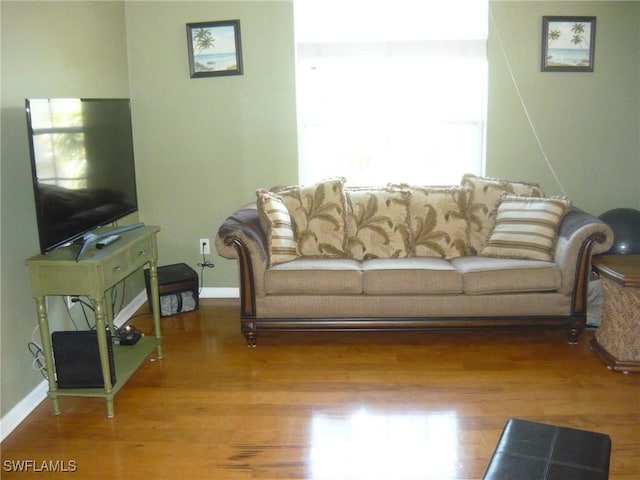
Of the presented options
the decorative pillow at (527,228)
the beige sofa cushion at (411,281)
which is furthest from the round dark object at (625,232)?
the beige sofa cushion at (411,281)

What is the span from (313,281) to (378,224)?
0.68m

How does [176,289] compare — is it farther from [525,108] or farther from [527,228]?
[525,108]

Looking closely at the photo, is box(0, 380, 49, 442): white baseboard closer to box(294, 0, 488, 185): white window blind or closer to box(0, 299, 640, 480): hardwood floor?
box(0, 299, 640, 480): hardwood floor

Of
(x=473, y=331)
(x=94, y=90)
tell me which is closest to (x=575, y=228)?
(x=473, y=331)

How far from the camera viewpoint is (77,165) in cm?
277

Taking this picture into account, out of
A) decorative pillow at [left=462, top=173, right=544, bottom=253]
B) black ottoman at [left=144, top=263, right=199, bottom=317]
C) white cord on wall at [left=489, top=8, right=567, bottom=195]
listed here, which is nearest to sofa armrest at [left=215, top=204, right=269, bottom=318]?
black ottoman at [left=144, top=263, right=199, bottom=317]

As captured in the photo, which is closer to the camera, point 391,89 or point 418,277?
point 418,277

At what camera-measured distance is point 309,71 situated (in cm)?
416

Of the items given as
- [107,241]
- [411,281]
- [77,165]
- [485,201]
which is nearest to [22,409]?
[107,241]

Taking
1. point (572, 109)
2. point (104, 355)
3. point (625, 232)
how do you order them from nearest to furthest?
point (104, 355)
point (625, 232)
point (572, 109)

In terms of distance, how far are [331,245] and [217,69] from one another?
1.52 m

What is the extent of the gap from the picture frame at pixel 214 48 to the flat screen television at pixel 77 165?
2.83 feet

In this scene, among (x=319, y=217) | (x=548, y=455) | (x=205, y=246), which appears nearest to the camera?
(x=548, y=455)

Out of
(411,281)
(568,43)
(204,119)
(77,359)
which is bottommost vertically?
(77,359)
